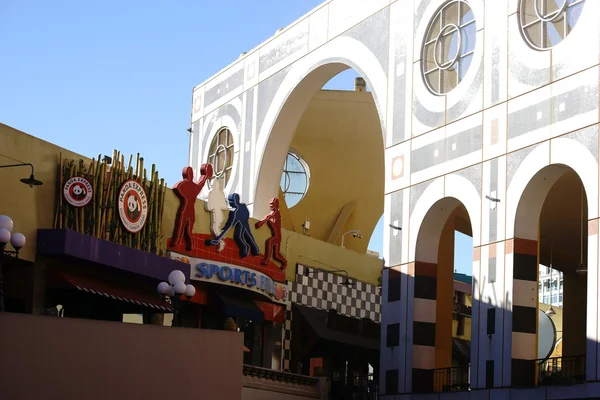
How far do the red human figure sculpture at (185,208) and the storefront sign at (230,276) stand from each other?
453 millimetres

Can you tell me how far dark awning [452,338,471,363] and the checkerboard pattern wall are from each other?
2.67 meters

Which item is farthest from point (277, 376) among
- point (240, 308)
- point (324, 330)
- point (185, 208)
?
point (185, 208)

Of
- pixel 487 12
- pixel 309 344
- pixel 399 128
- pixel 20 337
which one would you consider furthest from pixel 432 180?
pixel 20 337

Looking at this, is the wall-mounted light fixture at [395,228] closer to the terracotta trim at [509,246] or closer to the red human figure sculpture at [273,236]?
the terracotta trim at [509,246]

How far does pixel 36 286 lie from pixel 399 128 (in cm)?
934

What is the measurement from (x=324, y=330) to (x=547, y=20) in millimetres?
11908

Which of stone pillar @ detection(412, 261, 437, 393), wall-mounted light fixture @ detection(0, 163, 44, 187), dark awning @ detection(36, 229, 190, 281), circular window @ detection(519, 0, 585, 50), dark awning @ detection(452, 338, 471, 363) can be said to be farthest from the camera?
dark awning @ detection(452, 338, 471, 363)

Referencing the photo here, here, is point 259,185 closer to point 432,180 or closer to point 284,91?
point 284,91

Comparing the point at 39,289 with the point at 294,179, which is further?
the point at 294,179

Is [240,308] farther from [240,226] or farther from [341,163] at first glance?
[341,163]

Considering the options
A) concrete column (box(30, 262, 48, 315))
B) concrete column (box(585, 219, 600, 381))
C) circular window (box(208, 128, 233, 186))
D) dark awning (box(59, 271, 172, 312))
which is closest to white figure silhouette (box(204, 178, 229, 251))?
dark awning (box(59, 271, 172, 312))

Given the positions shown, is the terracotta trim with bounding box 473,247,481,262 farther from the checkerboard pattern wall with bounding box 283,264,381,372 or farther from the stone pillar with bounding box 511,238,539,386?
the checkerboard pattern wall with bounding box 283,264,381,372

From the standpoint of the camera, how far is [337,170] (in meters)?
38.8

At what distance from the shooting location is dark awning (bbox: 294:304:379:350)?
1252 inches
